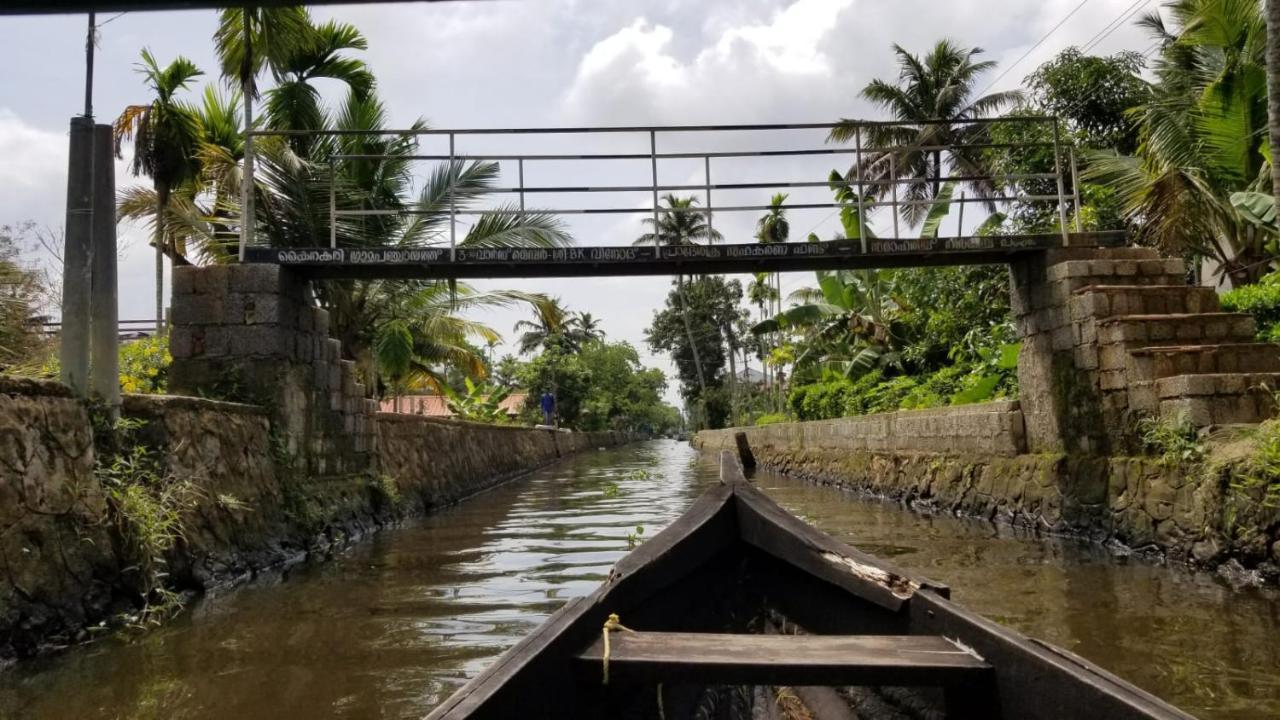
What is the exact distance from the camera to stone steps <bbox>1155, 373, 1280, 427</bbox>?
674 cm

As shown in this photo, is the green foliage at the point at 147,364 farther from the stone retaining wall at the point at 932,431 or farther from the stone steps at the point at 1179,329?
the stone steps at the point at 1179,329

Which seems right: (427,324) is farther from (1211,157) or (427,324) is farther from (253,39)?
(1211,157)

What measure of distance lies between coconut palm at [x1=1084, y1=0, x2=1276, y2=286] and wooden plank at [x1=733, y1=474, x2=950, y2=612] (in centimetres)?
988

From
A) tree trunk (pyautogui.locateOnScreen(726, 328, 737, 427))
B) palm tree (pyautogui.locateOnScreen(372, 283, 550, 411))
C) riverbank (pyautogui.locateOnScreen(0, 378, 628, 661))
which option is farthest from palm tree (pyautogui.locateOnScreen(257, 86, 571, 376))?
tree trunk (pyautogui.locateOnScreen(726, 328, 737, 427))

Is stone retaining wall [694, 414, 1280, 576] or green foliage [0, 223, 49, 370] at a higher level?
green foliage [0, 223, 49, 370]

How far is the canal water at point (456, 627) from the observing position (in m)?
3.87

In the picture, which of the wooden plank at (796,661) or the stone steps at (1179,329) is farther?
the stone steps at (1179,329)

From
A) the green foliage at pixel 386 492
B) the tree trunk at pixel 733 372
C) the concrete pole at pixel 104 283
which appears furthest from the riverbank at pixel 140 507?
the tree trunk at pixel 733 372

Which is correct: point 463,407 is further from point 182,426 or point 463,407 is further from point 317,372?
point 182,426

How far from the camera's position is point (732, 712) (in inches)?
130

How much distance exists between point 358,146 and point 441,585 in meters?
10.5

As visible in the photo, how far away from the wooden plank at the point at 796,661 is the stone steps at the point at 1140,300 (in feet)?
21.7

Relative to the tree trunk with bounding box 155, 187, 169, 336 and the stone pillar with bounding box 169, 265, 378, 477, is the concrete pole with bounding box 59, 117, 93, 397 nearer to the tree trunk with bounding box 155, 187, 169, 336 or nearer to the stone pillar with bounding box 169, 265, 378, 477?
the stone pillar with bounding box 169, 265, 378, 477

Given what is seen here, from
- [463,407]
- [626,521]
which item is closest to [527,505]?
[626,521]
